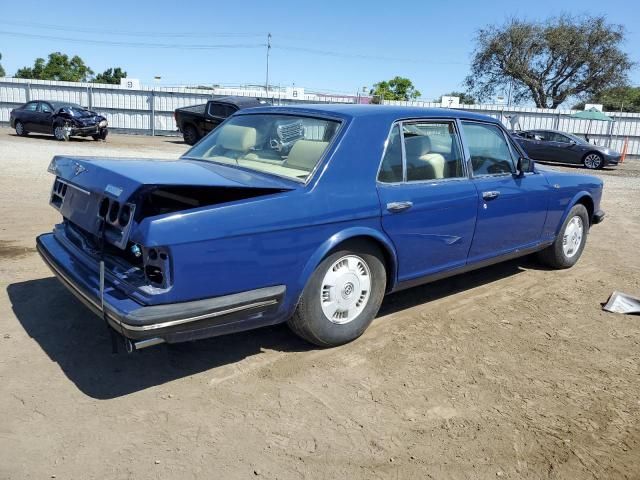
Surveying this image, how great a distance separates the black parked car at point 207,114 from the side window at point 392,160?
45.9 ft

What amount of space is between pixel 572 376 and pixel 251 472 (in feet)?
7.29

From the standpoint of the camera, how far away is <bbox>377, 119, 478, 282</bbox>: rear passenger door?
383 centimetres

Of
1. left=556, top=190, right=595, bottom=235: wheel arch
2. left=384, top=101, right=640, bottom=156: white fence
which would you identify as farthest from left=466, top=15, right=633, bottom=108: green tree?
left=556, top=190, right=595, bottom=235: wheel arch

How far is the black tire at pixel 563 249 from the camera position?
5.68 m

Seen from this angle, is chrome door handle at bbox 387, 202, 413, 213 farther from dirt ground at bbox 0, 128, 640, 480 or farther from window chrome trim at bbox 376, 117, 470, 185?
dirt ground at bbox 0, 128, 640, 480

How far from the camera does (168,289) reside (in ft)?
9.27

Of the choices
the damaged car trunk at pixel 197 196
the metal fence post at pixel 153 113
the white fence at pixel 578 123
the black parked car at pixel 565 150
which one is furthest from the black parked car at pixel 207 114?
the damaged car trunk at pixel 197 196

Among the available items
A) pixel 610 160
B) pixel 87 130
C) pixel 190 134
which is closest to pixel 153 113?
pixel 190 134

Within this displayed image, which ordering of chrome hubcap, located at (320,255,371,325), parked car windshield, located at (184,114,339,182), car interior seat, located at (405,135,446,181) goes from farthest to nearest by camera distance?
car interior seat, located at (405,135,446,181)
parked car windshield, located at (184,114,339,182)
chrome hubcap, located at (320,255,371,325)

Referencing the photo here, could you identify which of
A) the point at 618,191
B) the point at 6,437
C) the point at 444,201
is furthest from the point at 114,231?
the point at 618,191

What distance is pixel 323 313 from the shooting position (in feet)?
11.7

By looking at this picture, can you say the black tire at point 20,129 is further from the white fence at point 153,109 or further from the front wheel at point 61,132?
the white fence at point 153,109

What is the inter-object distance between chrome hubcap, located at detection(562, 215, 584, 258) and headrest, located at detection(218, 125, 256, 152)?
3510 mm

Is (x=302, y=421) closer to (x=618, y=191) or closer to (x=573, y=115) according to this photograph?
(x=618, y=191)
